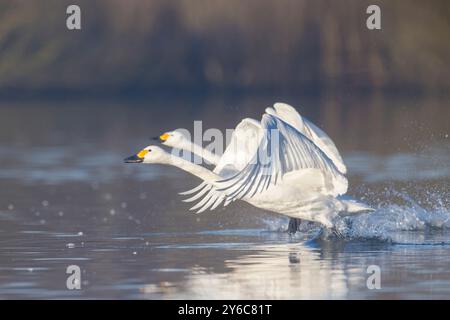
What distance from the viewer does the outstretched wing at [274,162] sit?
14.7 m

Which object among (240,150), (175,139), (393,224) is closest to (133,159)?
(175,139)

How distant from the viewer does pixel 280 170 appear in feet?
49.3

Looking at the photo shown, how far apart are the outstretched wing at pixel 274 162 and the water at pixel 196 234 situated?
0.60 metres

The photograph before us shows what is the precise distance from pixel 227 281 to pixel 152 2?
4695 cm

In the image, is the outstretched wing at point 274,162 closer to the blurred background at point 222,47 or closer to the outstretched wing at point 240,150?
the outstretched wing at point 240,150

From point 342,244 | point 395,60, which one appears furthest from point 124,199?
point 395,60

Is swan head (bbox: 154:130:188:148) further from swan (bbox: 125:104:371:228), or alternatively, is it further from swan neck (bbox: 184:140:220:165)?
swan (bbox: 125:104:371:228)

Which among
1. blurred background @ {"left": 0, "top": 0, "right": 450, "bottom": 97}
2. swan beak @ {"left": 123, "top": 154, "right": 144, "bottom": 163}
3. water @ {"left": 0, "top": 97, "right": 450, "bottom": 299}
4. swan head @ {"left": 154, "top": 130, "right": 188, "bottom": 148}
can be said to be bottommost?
water @ {"left": 0, "top": 97, "right": 450, "bottom": 299}

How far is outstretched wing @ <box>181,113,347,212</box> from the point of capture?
14688 millimetres

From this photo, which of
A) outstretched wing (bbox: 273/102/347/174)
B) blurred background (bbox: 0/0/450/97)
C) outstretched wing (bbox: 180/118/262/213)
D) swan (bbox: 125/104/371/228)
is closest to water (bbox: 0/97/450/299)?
swan (bbox: 125/104/371/228)

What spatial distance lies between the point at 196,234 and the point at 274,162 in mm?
1578

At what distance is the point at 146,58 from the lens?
5616cm

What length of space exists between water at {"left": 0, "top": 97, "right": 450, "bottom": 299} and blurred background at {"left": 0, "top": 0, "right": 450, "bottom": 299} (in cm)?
4
